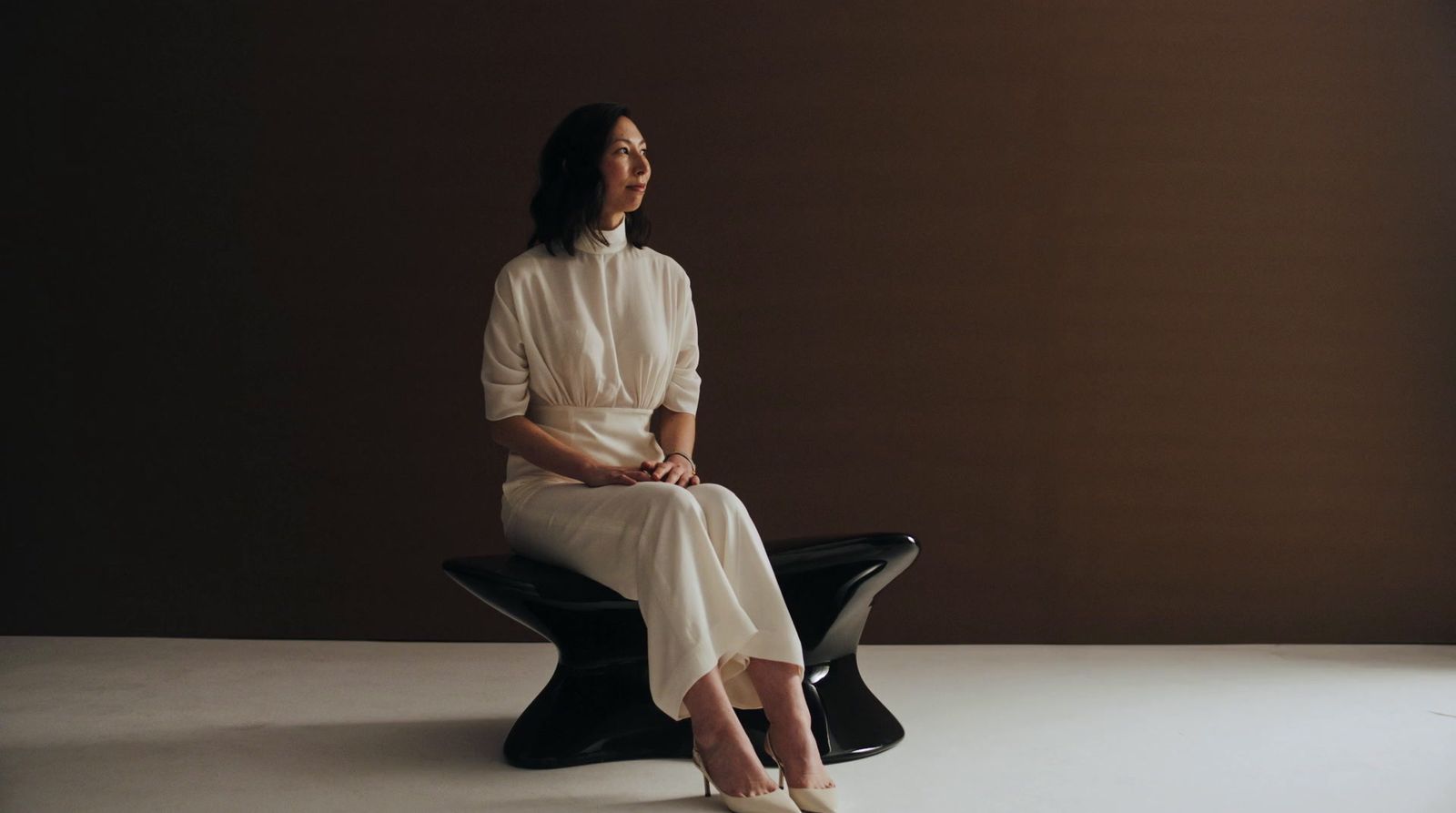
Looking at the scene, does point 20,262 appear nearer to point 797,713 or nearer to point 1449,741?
point 797,713

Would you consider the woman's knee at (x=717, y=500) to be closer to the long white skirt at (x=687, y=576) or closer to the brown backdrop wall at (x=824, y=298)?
the long white skirt at (x=687, y=576)

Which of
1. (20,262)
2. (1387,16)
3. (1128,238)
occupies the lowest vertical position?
(20,262)

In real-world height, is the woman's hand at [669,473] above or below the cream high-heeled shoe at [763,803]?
above

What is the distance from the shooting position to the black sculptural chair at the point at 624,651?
2439mm

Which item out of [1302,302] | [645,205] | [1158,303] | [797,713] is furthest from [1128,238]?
[797,713]

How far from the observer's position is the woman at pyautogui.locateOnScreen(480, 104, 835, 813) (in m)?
2.23

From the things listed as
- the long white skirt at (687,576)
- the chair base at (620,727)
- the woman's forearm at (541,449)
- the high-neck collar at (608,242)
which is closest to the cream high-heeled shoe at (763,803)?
the long white skirt at (687,576)

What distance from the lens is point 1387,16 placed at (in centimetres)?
383

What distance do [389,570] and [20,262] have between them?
4.87 ft

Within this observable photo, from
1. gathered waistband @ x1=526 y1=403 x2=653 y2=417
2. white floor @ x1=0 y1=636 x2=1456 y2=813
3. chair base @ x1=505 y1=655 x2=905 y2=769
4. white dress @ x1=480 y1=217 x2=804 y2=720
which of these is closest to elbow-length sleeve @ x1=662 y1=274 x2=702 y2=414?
white dress @ x1=480 y1=217 x2=804 y2=720

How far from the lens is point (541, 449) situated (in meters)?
2.60

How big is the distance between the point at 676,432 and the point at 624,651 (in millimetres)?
490

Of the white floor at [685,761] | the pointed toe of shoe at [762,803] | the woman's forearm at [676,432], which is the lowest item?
the white floor at [685,761]

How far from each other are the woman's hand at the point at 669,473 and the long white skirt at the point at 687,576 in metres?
0.11
